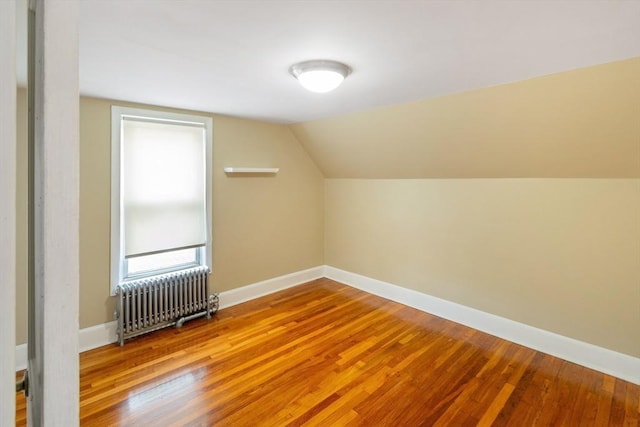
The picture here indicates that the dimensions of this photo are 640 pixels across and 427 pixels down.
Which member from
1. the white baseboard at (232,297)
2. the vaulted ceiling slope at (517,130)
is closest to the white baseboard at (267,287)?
the white baseboard at (232,297)

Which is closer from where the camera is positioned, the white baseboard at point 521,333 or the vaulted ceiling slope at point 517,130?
the vaulted ceiling slope at point 517,130

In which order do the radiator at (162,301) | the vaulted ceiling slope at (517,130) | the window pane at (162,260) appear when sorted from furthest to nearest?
the window pane at (162,260), the radiator at (162,301), the vaulted ceiling slope at (517,130)

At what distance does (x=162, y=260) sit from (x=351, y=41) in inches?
113

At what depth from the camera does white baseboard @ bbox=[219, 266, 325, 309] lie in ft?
12.5

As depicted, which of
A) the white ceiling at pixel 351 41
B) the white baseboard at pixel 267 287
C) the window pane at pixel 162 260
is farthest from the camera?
the white baseboard at pixel 267 287

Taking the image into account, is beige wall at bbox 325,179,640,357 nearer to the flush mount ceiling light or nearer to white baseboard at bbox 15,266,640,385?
white baseboard at bbox 15,266,640,385

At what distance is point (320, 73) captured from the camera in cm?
203

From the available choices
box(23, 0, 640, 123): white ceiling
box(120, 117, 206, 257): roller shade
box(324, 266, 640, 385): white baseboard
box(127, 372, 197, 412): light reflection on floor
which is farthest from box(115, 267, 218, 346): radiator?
box(324, 266, 640, 385): white baseboard

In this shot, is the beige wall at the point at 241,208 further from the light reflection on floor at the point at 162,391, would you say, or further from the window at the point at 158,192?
the light reflection on floor at the point at 162,391

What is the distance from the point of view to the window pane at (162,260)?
126 inches

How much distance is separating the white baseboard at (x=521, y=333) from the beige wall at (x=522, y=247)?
0.06 metres

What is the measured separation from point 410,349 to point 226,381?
161 cm

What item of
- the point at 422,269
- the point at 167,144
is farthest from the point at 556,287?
the point at 167,144

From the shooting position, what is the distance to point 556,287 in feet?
9.30
